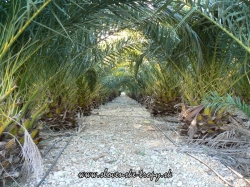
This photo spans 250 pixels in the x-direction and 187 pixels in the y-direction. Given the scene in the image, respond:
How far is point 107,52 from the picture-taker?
11.5 feet

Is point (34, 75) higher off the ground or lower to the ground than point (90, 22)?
lower

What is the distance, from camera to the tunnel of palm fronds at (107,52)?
1.33 m

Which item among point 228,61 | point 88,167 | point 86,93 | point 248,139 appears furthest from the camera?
point 86,93

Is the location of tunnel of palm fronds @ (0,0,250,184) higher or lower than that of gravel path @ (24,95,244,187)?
higher

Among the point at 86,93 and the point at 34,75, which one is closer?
the point at 34,75

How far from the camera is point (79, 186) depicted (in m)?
1.30

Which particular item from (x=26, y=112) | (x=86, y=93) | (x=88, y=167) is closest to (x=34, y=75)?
(x=26, y=112)

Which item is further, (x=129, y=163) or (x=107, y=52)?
(x=107, y=52)

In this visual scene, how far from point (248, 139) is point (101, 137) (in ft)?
4.47

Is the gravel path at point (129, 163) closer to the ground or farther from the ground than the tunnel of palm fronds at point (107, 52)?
closer to the ground

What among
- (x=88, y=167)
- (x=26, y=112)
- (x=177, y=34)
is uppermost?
(x=177, y=34)

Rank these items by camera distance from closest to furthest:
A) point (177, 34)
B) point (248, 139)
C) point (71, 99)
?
point (248, 139) < point (177, 34) < point (71, 99)

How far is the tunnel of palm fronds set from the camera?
1327 millimetres

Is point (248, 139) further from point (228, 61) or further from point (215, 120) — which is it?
point (228, 61)
